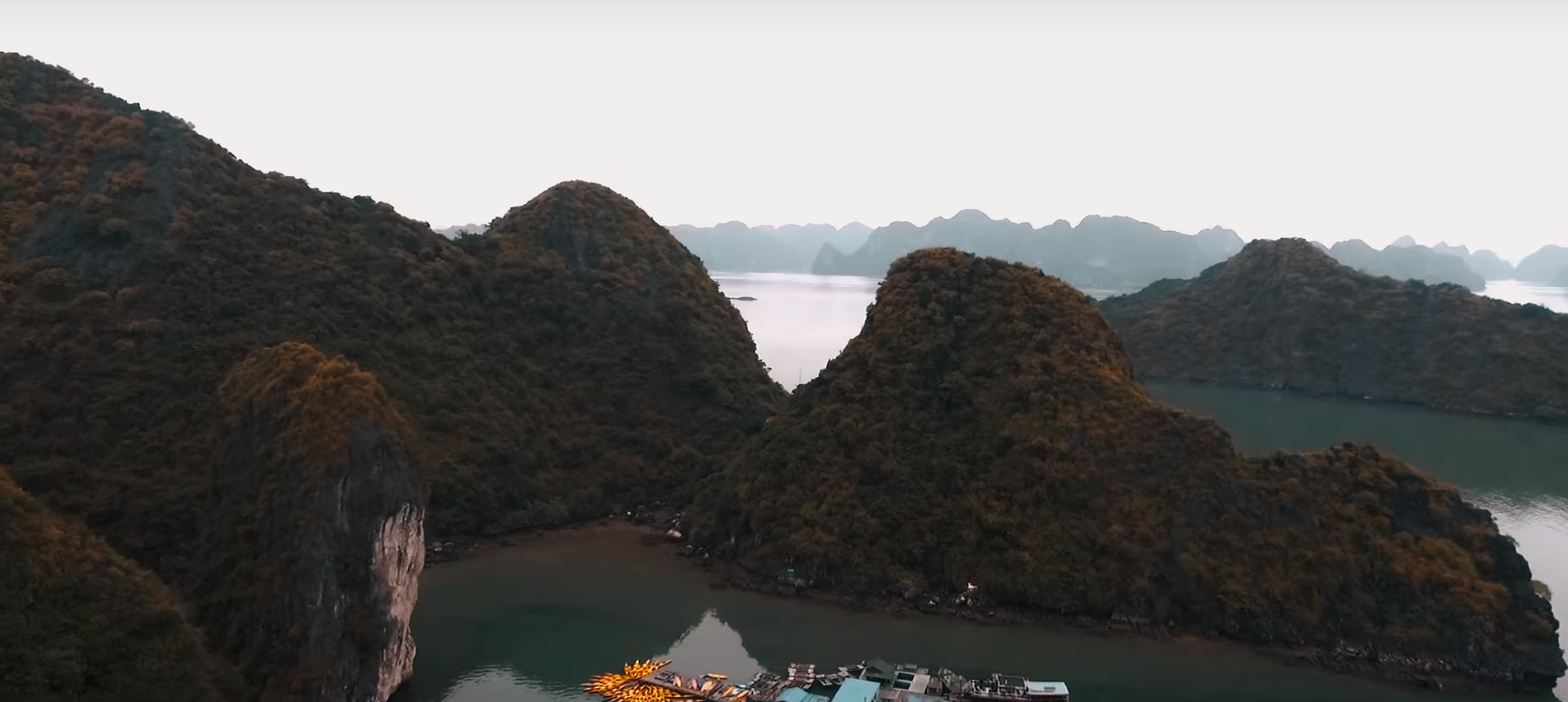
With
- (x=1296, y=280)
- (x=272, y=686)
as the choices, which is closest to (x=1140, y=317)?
(x=1296, y=280)

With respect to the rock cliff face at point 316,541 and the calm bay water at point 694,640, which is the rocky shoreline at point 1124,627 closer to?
the calm bay water at point 694,640

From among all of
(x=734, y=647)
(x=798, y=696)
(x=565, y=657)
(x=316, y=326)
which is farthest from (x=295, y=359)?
(x=798, y=696)

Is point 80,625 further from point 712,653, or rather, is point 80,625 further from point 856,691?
point 856,691

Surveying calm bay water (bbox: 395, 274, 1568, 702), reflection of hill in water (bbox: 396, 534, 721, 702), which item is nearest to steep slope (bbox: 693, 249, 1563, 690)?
calm bay water (bbox: 395, 274, 1568, 702)

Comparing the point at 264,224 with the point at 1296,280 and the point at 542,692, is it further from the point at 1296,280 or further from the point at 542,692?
the point at 1296,280

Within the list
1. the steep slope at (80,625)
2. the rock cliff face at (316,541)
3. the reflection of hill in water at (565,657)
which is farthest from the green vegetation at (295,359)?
the reflection of hill in water at (565,657)

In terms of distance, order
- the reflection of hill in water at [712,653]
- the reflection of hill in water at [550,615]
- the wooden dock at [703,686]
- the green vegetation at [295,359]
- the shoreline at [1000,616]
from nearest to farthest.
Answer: the green vegetation at [295,359] → the wooden dock at [703,686] → the shoreline at [1000,616] → the reflection of hill in water at [550,615] → the reflection of hill in water at [712,653]
